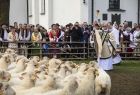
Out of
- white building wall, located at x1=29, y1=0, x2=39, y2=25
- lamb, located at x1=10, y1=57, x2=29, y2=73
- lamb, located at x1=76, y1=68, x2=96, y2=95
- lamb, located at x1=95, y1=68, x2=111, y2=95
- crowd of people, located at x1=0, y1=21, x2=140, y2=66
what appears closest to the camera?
lamb, located at x1=76, y1=68, x2=96, y2=95

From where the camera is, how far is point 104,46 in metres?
22.1

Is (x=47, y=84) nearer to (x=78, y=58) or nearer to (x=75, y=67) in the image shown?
(x=75, y=67)

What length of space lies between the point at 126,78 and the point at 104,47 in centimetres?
202

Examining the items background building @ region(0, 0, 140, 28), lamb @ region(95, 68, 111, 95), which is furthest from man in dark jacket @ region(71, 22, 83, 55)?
lamb @ region(95, 68, 111, 95)

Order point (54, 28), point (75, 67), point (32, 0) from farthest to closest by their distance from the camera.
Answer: point (32, 0) < point (54, 28) < point (75, 67)

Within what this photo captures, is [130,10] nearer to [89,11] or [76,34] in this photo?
[89,11]

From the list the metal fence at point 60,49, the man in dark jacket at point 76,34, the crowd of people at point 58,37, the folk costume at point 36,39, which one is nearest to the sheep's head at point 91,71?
the crowd of people at point 58,37

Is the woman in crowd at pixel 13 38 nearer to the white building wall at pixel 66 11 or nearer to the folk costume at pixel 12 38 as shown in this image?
the folk costume at pixel 12 38

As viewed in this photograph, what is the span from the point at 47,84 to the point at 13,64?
193 inches

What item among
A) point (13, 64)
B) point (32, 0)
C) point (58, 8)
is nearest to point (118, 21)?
point (58, 8)

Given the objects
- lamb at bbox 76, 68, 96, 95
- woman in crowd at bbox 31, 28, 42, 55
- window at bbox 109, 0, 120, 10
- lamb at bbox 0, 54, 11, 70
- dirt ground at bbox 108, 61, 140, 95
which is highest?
window at bbox 109, 0, 120, 10

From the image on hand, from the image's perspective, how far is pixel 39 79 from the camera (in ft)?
41.1

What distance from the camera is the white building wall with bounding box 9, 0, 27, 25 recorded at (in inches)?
1922

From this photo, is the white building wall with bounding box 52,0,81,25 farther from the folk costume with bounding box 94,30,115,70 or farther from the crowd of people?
the folk costume with bounding box 94,30,115,70
